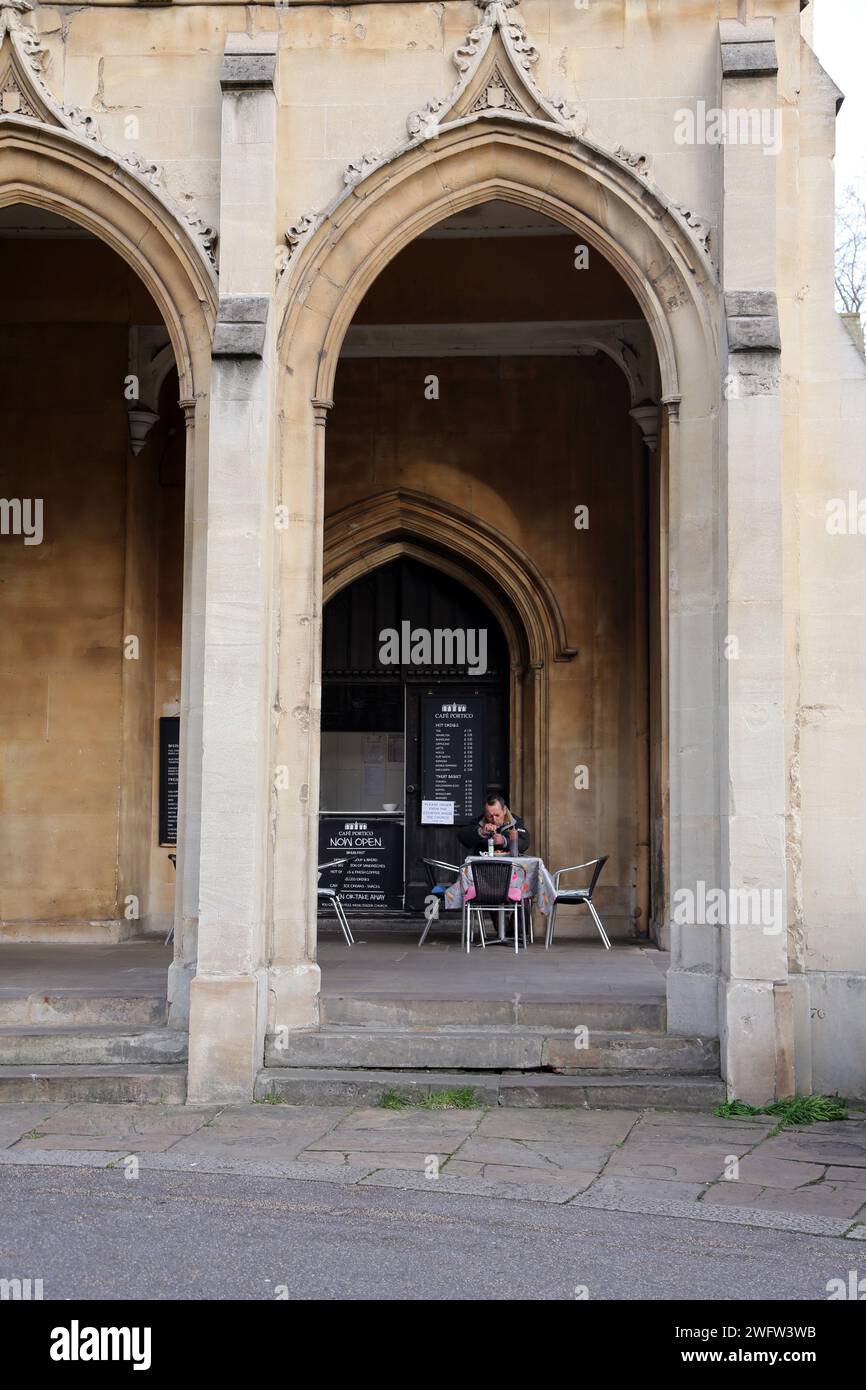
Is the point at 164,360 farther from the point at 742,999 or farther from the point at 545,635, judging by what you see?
the point at 742,999

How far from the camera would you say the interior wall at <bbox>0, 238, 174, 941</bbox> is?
11211 millimetres

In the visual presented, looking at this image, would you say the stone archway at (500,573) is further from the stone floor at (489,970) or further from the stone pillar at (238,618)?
the stone pillar at (238,618)

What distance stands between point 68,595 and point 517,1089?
617 centimetres

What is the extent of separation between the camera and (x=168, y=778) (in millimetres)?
11883

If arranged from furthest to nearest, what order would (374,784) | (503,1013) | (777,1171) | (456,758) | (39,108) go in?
(374,784)
(456,758)
(39,108)
(503,1013)
(777,1171)

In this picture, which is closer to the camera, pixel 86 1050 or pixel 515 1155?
pixel 515 1155

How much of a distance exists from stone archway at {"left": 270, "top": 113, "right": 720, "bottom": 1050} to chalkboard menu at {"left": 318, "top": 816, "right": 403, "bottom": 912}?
479 cm

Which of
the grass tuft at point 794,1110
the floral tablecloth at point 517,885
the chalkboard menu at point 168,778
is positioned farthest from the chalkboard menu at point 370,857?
the grass tuft at point 794,1110

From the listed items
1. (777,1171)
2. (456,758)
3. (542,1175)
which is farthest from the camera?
(456,758)

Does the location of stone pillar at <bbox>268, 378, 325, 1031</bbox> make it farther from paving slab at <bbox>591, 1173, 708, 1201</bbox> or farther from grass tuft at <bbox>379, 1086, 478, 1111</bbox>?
paving slab at <bbox>591, 1173, 708, 1201</bbox>

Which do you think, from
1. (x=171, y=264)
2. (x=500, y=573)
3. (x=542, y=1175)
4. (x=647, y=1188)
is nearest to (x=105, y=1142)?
(x=542, y=1175)

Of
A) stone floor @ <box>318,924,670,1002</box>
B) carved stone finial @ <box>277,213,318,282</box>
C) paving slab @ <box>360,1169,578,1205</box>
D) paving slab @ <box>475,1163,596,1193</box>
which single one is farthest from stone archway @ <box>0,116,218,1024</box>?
paving slab @ <box>475,1163,596,1193</box>

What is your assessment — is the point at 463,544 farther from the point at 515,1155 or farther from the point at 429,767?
the point at 515,1155
